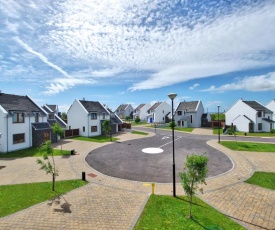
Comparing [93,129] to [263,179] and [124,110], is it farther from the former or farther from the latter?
[124,110]

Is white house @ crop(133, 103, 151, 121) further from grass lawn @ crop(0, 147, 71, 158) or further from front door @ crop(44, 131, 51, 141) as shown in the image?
grass lawn @ crop(0, 147, 71, 158)

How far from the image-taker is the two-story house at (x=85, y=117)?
42688 millimetres

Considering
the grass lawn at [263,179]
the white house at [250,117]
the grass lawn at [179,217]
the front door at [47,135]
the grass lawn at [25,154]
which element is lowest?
the grass lawn at [179,217]

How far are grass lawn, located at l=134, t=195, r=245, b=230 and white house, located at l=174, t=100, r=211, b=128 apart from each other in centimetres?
5168

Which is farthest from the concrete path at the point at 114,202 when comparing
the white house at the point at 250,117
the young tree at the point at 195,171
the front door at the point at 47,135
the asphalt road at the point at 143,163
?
the white house at the point at 250,117

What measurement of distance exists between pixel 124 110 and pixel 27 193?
88452 mm

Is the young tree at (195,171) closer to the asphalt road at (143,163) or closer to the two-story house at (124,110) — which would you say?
the asphalt road at (143,163)

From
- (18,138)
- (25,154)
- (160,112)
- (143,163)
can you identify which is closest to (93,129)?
(18,138)

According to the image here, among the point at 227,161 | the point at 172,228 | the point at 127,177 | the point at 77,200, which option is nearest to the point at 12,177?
the point at 77,200

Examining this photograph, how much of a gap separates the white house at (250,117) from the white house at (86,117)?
3666 cm

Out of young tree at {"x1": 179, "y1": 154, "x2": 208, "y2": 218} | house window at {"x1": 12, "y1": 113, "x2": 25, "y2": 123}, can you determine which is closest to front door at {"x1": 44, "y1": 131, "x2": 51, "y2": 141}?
house window at {"x1": 12, "y1": 113, "x2": 25, "y2": 123}

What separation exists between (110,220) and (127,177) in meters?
6.99

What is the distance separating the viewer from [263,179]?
1634 centimetres

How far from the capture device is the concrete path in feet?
33.5
